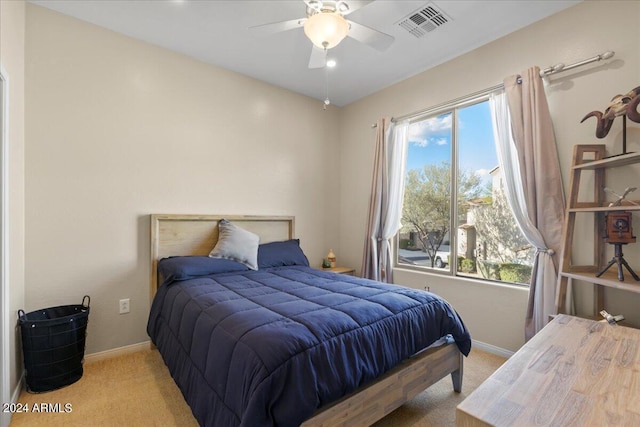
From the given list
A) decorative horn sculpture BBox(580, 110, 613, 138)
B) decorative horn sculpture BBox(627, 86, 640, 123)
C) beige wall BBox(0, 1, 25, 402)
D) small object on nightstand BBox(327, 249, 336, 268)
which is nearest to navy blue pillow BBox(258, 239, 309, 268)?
small object on nightstand BBox(327, 249, 336, 268)

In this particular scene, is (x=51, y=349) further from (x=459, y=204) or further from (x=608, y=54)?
(x=608, y=54)

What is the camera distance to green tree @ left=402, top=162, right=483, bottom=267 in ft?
9.77

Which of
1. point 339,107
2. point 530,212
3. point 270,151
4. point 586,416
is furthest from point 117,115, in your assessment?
point 530,212

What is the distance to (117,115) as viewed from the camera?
2576 millimetres

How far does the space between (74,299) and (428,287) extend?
325 centimetres

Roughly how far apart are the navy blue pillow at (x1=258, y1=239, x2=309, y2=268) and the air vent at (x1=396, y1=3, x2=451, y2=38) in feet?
7.92

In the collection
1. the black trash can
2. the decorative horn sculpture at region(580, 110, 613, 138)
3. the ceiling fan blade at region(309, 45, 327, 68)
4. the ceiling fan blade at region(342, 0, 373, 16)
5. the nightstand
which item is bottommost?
the black trash can

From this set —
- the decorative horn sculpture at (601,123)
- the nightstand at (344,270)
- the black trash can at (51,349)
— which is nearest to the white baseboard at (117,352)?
the black trash can at (51,349)

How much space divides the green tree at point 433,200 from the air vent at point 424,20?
4.29 ft

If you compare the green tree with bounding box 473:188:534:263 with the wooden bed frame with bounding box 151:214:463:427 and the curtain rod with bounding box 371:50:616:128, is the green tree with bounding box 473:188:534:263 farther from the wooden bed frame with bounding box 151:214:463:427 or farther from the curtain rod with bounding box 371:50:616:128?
the wooden bed frame with bounding box 151:214:463:427

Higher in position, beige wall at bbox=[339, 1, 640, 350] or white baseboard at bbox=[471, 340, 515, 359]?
beige wall at bbox=[339, 1, 640, 350]

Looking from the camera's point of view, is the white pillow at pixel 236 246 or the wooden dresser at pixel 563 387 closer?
the wooden dresser at pixel 563 387

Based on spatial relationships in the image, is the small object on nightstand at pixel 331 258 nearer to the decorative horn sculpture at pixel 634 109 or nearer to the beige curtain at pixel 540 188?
the beige curtain at pixel 540 188

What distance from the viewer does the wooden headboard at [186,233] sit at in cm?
270
